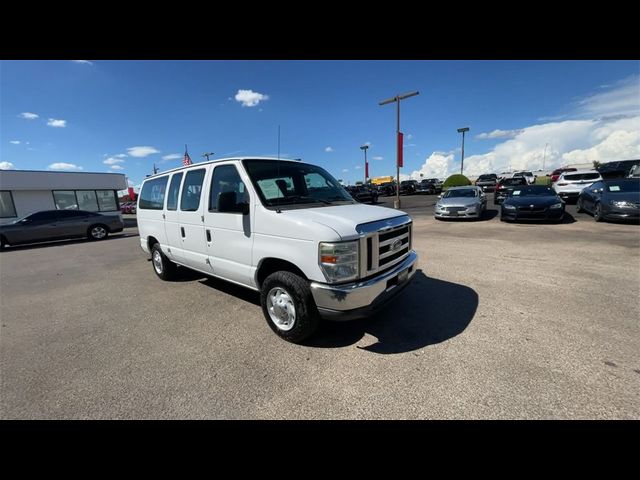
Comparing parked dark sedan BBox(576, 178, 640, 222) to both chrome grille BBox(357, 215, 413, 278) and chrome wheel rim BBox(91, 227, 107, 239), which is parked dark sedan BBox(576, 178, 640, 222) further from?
chrome wheel rim BBox(91, 227, 107, 239)

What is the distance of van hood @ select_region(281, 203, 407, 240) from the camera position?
2.69 metres

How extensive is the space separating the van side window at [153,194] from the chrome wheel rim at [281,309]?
331cm

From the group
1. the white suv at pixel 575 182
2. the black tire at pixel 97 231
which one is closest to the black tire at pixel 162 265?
the black tire at pixel 97 231

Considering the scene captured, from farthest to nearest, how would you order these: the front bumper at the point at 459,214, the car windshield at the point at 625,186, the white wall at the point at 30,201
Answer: the white wall at the point at 30,201, the front bumper at the point at 459,214, the car windshield at the point at 625,186

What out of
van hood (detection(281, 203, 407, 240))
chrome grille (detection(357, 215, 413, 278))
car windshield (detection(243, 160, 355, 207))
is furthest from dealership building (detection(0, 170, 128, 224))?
chrome grille (detection(357, 215, 413, 278))

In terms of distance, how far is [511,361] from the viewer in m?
2.62

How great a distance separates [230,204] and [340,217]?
51.9 inches

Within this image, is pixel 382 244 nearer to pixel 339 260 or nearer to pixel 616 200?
pixel 339 260

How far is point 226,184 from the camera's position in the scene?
3732mm

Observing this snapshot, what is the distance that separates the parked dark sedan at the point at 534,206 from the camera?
9516 mm

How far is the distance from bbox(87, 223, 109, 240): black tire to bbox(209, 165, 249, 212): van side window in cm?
1411

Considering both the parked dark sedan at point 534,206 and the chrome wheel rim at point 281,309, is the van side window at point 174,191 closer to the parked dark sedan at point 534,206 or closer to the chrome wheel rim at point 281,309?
the chrome wheel rim at point 281,309
